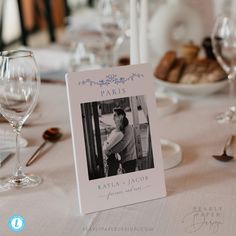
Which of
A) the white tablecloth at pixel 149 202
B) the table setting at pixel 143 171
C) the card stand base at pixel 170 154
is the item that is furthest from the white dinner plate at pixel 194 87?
the card stand base at pixel 170 154

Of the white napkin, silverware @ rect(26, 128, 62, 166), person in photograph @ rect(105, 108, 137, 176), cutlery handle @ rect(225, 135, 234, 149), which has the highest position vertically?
person in photograph @ rect(105, 108, 137, 176)

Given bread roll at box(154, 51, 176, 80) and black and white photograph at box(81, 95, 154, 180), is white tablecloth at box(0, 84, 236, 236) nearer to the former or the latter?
black and white photograph at box(81, 95, 154, 180)

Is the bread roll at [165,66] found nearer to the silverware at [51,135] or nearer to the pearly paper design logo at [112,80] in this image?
the silverware at [51,135]

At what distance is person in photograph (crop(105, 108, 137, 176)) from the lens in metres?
0.82

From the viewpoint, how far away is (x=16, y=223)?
2.56 feet

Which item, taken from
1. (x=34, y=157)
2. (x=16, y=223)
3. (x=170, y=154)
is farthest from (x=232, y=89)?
(x=16, y=223)

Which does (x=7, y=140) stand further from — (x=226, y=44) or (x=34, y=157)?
(x=226, y=44)

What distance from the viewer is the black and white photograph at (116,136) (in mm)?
807

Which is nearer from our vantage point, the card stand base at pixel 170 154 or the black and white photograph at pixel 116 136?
the black and white photograph at pixel 116 136

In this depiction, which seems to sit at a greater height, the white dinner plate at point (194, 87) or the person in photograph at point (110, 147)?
the person in photograph at point (110, 147)

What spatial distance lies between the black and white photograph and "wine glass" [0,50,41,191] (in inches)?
5.4

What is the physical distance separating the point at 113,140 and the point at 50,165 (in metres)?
0.23

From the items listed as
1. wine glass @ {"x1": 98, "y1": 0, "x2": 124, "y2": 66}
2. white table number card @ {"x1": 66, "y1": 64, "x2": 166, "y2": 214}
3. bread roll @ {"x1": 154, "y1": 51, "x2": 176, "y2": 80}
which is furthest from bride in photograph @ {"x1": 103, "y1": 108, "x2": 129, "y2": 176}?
wine glass @ {"x1": 98, "y1": 0, "x2": 124, "y2": 66}

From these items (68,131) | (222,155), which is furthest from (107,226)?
(68,131)
